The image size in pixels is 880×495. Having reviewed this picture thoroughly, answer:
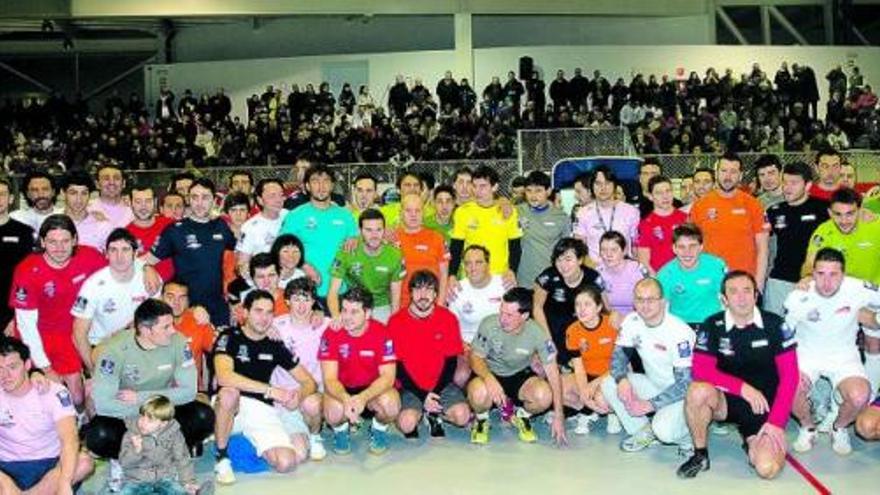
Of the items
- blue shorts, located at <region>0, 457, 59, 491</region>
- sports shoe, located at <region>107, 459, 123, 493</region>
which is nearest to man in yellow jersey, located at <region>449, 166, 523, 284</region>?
sports shoe, located at <region>107, 459, 123, 493</region>

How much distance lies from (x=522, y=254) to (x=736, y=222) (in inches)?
72.5

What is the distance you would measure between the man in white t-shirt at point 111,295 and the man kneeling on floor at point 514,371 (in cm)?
259

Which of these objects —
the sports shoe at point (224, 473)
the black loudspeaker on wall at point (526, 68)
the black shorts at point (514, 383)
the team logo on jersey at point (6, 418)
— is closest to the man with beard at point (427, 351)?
the black shorts at point (514, 383)

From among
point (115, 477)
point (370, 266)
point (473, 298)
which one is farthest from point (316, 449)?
point (473, 298)

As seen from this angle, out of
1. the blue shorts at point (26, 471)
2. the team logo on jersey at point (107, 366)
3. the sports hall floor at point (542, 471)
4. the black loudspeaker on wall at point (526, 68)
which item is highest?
the black loudspeaker on wall at point (526, 68)

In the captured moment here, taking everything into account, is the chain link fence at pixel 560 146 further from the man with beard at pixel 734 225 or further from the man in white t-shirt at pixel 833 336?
the man in white t-shirt at pixel 833 336

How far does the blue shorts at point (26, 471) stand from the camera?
6.04 meters

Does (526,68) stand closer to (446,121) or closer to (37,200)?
(446,121)

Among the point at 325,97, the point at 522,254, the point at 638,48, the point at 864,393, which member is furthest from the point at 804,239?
the point at 638,48

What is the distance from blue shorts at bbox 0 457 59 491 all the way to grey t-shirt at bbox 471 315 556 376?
325 centimetres

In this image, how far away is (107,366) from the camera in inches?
264

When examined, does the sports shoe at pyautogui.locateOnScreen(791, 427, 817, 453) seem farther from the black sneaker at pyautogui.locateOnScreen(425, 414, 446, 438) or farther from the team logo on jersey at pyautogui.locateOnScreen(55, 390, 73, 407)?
the team logo on jersey at pyautogui.locateOnScreen(55, 390, 73, 407)

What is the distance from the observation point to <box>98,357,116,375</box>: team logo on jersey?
671 cm

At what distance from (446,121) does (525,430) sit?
14097 mm
